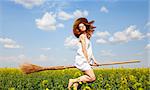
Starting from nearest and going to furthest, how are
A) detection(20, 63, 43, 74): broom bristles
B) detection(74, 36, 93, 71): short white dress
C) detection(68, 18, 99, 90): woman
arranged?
1. detection(68, 18, 99, 90): woman
2. detection(74, 36, 93, 71): short white dress
3. detection(20, 63, 43, 74): broom bristles

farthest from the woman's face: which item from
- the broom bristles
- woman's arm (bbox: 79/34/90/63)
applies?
the broom bristles

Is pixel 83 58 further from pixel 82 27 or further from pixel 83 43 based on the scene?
pixel 82 27

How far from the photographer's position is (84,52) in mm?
6238

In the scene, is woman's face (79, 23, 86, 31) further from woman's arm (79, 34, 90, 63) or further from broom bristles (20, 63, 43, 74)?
broom bristles (20, 63, 43, 74)

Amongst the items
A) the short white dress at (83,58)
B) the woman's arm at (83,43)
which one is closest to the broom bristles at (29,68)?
the short white dress at (83,58)

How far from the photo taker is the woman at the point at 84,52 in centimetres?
601

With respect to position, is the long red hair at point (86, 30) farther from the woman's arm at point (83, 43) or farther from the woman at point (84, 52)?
the woman's arm at point (83, 43)

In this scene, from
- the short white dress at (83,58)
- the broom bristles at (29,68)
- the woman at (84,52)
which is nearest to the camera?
the woman at (84,52)

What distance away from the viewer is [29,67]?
6598mm

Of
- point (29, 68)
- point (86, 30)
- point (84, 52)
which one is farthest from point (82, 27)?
point (29, 68)

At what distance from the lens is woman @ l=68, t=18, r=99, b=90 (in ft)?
19.7

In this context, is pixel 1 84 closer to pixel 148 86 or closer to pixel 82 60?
pixel 82 60

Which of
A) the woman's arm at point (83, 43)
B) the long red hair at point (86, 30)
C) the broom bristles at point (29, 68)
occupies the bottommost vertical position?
the broom bristles at point (29, 68)

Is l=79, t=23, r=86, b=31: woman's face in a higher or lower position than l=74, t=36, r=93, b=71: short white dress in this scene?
higher
